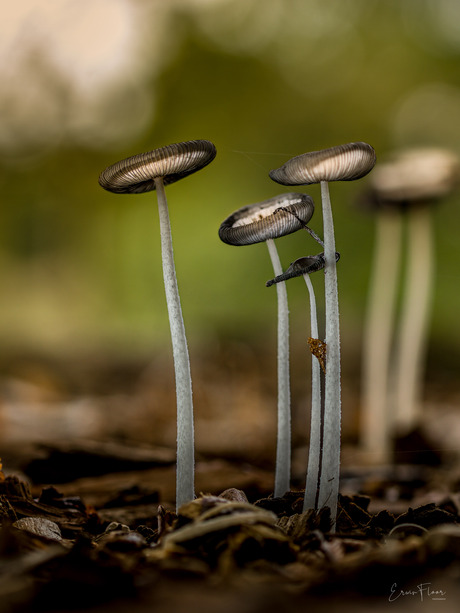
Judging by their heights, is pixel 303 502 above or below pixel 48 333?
below

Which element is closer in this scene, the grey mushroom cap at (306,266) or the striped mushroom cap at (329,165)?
the striped mushroom cap at (329,165)

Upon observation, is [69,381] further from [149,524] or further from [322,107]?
[149,524]

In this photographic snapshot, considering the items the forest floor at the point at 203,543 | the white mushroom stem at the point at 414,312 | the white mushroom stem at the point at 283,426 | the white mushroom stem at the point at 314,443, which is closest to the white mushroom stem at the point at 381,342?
the white mushroom stem at the point at 414,312

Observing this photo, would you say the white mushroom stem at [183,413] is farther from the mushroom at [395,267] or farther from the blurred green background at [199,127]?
the blurred green background at [199,127]

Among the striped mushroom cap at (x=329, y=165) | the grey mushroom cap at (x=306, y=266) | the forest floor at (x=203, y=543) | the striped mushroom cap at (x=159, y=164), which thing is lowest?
the forest floor at (x=203, y=543)

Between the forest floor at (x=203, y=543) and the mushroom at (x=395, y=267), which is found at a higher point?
the mushroom at (x=395, y=267)

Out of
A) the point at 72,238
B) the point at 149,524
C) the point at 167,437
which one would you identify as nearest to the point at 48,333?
the point at 72,238
